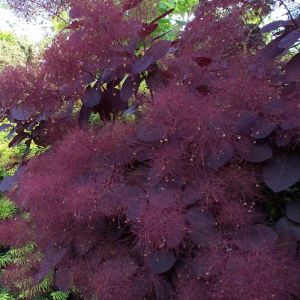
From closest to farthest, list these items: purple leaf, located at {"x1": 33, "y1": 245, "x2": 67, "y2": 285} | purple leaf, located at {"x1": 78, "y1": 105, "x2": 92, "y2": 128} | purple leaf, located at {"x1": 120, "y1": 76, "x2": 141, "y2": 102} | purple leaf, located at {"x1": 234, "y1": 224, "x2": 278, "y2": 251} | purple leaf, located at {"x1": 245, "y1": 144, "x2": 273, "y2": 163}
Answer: purple leaf, located at {"x1": 234, "y1": 224, "x2": 278, "y2": 251}, purple leaf, located at {"x1": 245, "y1": 144, "x2": 273, "y2": 163}, purple leaf, located at {"x1": 33, "y1": 245, "x2": 67, "y2": 285}, purple leaf, located at {"x1": 120, "y1": 76, "x2": 141, "y2": 102}, purple leaf, located at {"x1": 78, "y1": 105, "x2": 92, "y2": 128}

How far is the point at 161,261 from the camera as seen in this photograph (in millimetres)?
1147

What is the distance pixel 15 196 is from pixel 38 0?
0.69m

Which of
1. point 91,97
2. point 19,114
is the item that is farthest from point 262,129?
point 19,114

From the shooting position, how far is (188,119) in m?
1.16

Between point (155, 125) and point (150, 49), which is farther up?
point (150, 49)

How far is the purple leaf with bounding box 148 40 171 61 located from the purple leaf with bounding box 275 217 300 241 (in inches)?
22.8

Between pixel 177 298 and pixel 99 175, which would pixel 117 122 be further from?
pixel 177 298

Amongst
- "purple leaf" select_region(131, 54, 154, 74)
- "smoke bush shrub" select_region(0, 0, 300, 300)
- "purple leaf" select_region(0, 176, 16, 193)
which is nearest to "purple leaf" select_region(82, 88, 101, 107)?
"smoke bush shrub" select_region(0, 0, 300, 300)

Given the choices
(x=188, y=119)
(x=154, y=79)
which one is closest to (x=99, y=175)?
(x=188, y=119)

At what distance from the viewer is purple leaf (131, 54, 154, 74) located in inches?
53.2

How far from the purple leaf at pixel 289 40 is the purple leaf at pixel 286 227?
1.45 feet

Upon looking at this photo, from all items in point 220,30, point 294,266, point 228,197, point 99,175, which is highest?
point 220,30

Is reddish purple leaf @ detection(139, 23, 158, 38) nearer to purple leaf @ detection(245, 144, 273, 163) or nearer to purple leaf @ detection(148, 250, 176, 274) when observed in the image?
purple leaf @ detection(245, 144, 273, 163)

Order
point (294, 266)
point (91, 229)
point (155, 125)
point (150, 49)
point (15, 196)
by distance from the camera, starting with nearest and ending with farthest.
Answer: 1. point (294, 266)
2. point (155, 125)
3. point (91, 229)
4. point (150, 49)
5. point (15, 196)
